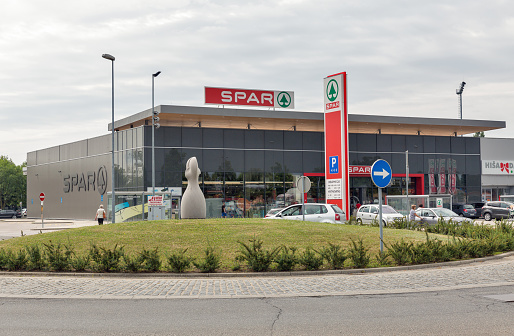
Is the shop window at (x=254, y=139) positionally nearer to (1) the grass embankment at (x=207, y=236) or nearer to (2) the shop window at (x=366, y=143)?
(2) the shop window at (x=366, y=143)

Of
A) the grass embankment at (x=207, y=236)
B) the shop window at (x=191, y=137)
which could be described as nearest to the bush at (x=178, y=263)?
the grass embankment at (x=207, y=236)

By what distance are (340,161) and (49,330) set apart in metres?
28.5

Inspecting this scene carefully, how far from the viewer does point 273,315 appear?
29.3 ft

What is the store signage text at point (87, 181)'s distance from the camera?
54750mm

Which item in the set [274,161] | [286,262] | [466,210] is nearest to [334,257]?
[286,262]

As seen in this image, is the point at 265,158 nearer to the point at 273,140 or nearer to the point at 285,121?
the point at 273,140

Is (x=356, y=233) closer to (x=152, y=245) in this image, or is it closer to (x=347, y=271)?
(x=347, y=271)

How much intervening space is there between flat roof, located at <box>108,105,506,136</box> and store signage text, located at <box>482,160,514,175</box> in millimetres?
3720

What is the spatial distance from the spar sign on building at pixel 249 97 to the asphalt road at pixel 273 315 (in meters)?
38.5

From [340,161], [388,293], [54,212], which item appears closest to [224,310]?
[388,293]

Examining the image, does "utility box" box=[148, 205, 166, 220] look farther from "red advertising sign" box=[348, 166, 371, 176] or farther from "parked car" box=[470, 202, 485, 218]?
"parked car" box=[470, 202, 485, 218]

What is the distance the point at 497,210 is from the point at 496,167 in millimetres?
12061

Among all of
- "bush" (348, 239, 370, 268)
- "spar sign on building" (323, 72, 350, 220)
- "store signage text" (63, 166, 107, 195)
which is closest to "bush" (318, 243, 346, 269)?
"bush" (348, 239, 370, 268)

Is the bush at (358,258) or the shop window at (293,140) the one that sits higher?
the shop window at (293,140)
